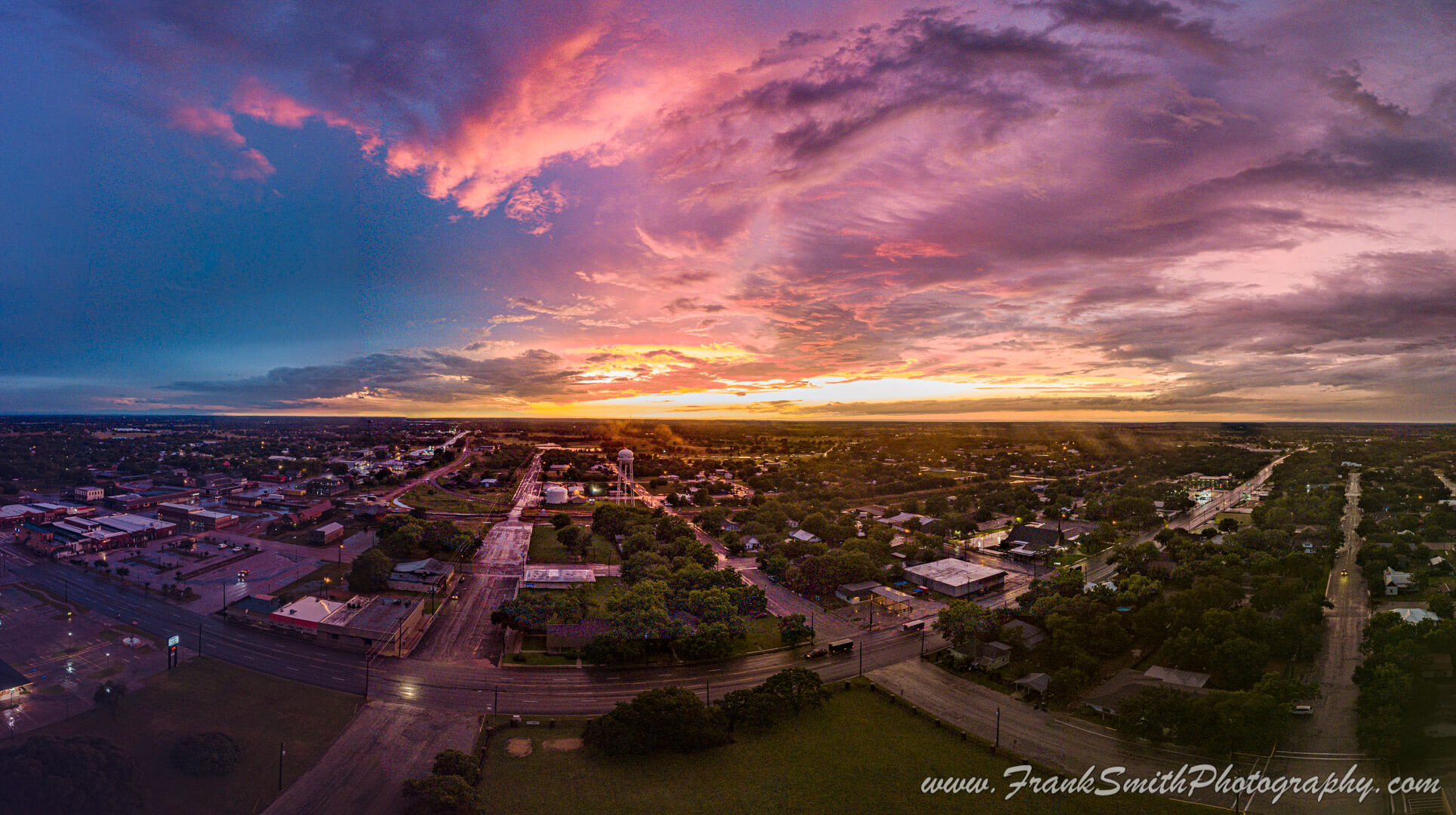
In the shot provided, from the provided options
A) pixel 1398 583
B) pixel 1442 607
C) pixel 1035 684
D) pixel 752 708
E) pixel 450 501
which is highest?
pixel 1442 607

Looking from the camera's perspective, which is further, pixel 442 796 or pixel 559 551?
pixel 559 551

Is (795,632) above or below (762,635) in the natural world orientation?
above

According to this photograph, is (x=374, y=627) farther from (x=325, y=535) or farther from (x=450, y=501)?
(x=450, y=501)

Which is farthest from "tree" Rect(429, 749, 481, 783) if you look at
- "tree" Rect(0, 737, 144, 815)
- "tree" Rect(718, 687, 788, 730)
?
"tree" Rect(718, 687, 788, 730)

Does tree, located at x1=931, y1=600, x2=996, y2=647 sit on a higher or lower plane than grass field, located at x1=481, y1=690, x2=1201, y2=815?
higher

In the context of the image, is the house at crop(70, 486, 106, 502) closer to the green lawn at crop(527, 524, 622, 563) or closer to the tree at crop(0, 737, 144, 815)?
the green lawn at crop(527, 524, 622, 563)

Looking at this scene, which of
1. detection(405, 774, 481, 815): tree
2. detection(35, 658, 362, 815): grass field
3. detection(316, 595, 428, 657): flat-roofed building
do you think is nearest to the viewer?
detection(405, 774, 481, 815): tree

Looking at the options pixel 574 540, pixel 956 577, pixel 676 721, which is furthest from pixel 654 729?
pixel 574 540
